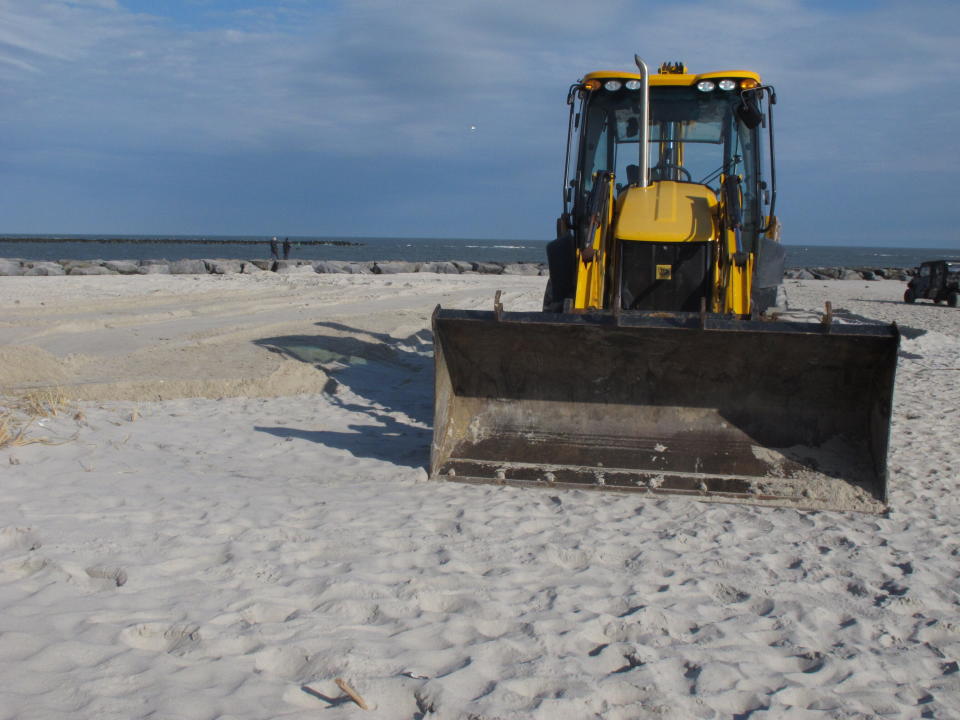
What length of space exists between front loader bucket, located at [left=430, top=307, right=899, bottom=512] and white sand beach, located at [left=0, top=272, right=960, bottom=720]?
0.75 ft

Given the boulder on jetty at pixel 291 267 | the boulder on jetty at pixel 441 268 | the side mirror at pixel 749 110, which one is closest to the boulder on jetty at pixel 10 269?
the boulder on jetty at pixel 291 267

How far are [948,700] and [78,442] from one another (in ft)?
17.0

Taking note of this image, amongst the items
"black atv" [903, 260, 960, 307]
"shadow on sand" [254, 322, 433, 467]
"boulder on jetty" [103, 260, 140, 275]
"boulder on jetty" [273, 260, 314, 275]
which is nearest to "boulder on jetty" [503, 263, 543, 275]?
"boulder on jetty" [273, 260, 314, 275]

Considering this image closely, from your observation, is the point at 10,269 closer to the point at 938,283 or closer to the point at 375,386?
the point at 375,386

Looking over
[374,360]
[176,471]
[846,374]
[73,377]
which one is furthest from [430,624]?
[374,360]

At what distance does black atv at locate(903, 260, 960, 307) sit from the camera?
867 inches

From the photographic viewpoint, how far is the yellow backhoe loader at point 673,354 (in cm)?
511

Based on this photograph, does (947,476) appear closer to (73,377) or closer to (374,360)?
(374,360)

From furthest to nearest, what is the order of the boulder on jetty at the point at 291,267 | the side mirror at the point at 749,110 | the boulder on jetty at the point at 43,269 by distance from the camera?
the boulder on jetty at the point at 291,267 < the boulder on jetty at the point at 43,269 < the side mirror at the point at 749,110

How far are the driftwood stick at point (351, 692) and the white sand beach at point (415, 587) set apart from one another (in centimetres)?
3

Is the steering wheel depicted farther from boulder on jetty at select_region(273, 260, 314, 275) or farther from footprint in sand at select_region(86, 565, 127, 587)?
boulder on jetty at select_region(273, 260, 314, 275)

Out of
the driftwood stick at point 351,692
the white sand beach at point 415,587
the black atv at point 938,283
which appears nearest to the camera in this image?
the driftwood stick at point 351,692

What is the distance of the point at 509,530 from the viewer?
14.3ft

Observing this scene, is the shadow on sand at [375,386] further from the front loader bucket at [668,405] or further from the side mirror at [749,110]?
the side mirror at [749,110]
